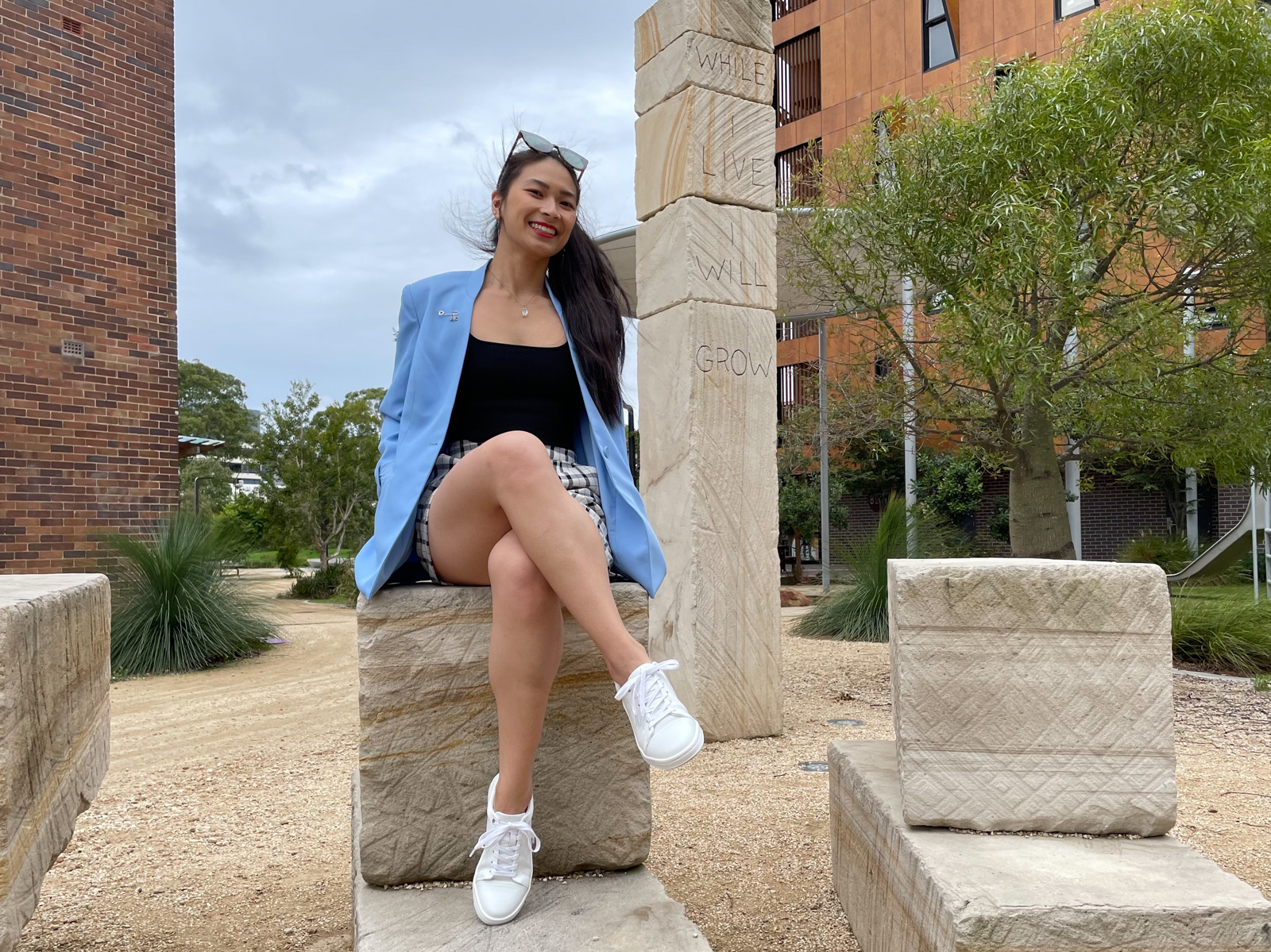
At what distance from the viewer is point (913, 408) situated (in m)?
6.86

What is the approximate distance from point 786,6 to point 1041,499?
16528mm

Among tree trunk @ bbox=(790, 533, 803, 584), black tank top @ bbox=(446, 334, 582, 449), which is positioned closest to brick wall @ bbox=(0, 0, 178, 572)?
black tank top @ bbox=(446, 334, 582, 449)

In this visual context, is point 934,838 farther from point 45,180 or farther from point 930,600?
point 45,180

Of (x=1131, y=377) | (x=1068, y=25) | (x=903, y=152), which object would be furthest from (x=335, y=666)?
(x=1068, y=25)

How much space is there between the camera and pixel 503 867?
5.92ft

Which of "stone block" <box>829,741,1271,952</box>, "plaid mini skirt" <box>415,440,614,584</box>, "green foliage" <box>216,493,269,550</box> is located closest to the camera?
"stone block" <box>829,741,1271,952</box>

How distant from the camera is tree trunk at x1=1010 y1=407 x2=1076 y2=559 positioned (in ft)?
20.3

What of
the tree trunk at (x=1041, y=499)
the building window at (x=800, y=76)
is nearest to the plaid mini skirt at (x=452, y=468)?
the tree trunk at (x=1041, y=499)

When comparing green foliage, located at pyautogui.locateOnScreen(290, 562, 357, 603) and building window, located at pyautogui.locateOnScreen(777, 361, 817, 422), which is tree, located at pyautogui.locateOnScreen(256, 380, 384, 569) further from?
building window, located at pyautogui.locateOnScreen(777, 361, 817, 422)

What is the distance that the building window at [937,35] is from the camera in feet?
53.4

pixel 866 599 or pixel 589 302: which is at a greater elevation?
pixel 589 302

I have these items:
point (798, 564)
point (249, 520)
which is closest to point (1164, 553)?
point (798, 564)

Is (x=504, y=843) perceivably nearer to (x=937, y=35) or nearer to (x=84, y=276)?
(x=84, y=276)

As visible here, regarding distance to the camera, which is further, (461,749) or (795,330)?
(795,330)
